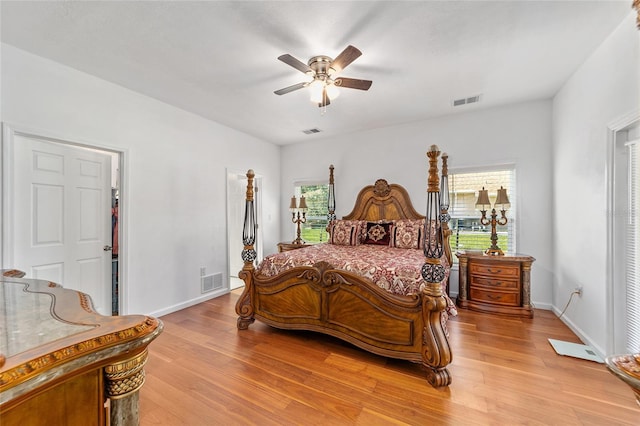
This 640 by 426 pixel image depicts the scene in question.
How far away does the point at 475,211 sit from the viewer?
13.3 ft

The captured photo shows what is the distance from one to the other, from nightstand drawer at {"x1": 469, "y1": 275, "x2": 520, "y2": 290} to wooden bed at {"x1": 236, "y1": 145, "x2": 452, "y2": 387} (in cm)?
159

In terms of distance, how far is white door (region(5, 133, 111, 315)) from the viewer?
2480mm

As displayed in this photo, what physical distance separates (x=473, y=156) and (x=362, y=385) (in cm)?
360

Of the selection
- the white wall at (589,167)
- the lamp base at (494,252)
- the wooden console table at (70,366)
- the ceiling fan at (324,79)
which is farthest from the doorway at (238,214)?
the white wall at (589,167)

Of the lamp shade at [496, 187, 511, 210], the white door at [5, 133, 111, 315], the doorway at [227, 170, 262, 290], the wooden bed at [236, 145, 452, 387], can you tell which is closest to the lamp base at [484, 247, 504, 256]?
the lamp shade at [496, 187, 511, 210]

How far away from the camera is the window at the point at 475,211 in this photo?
3.87 metres

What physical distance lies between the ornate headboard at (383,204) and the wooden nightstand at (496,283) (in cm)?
106

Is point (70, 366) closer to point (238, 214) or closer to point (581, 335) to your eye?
point (581, 335)

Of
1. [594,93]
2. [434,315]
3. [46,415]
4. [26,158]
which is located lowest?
[434,315]

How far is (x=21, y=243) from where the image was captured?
246 cm

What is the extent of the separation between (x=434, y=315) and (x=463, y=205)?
2590 mm

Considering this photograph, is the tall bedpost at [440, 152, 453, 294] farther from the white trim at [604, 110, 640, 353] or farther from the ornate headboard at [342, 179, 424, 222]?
the white trim at [604, 110, 640, 353]

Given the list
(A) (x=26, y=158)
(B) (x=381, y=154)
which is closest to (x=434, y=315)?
(B) (x=381, y=154)

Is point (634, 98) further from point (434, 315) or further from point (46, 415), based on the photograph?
point (46, 415)
